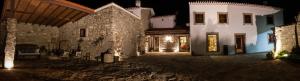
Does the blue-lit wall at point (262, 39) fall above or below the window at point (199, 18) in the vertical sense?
below

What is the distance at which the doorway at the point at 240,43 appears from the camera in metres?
24.1

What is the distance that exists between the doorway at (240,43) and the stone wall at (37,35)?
Result: 53.6 feet

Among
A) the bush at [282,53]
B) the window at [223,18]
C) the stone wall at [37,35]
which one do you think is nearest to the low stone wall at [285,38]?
the bush at [282,53]

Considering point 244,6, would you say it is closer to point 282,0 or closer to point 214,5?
point 214,5

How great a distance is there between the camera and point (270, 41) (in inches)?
985

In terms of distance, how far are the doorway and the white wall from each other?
34.3 ft

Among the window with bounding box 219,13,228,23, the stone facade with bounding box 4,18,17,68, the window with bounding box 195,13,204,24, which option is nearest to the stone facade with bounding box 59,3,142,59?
the stone facade with bounding box 4,18,17,68

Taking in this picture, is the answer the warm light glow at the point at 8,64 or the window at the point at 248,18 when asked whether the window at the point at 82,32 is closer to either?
the warm light glow at the point at 8,64

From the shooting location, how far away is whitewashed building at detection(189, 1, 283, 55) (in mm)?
23547

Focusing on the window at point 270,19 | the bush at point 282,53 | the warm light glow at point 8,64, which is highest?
the window at point 270,19

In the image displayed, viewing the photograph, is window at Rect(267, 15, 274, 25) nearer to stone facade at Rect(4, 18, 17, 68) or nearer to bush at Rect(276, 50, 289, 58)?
bush at Rect(276, 50, 289, 58)

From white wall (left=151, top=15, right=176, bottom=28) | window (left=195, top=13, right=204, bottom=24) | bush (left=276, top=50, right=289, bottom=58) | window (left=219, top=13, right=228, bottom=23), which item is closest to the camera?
bush (left=276, top=50, right=289, bottom=58)

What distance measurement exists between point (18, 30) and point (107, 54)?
7.81 m

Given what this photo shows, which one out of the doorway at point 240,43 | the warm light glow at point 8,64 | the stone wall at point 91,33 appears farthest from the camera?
the doorway at point 240,43
